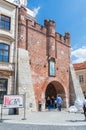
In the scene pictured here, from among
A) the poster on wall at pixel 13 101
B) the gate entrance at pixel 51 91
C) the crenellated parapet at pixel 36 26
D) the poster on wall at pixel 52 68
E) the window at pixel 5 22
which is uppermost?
the crenellated parapet at pixel 36 26

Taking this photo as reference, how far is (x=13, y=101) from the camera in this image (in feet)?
55.2

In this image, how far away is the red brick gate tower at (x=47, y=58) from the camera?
2656 cm

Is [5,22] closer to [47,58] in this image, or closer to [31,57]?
[31,57]

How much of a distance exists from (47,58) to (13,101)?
42.6 feet

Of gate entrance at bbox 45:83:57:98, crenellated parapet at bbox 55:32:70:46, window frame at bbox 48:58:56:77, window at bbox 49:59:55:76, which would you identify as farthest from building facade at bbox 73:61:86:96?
window at bbox 49:59:55:76

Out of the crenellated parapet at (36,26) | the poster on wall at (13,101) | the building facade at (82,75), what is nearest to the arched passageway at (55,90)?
the crenellated parapet at (36,26)

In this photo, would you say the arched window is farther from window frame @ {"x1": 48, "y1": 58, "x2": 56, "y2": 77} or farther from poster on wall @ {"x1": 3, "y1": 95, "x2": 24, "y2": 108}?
poster on wall @ {"x1": 3, "y1": 95, "x2": 24, "y2": 108}

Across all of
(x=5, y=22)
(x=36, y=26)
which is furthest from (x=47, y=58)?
(x=5, y=22)

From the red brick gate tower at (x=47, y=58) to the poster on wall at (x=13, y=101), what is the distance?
9.15m

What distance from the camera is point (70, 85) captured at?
3234 centimetres

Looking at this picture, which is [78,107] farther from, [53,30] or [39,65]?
[53,30]

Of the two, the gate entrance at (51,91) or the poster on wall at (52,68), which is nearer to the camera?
the poster on wall at (52,68)

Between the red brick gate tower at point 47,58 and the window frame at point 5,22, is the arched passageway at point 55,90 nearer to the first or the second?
the red brick gate tower at point 47,58

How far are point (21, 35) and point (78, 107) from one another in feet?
32.5
